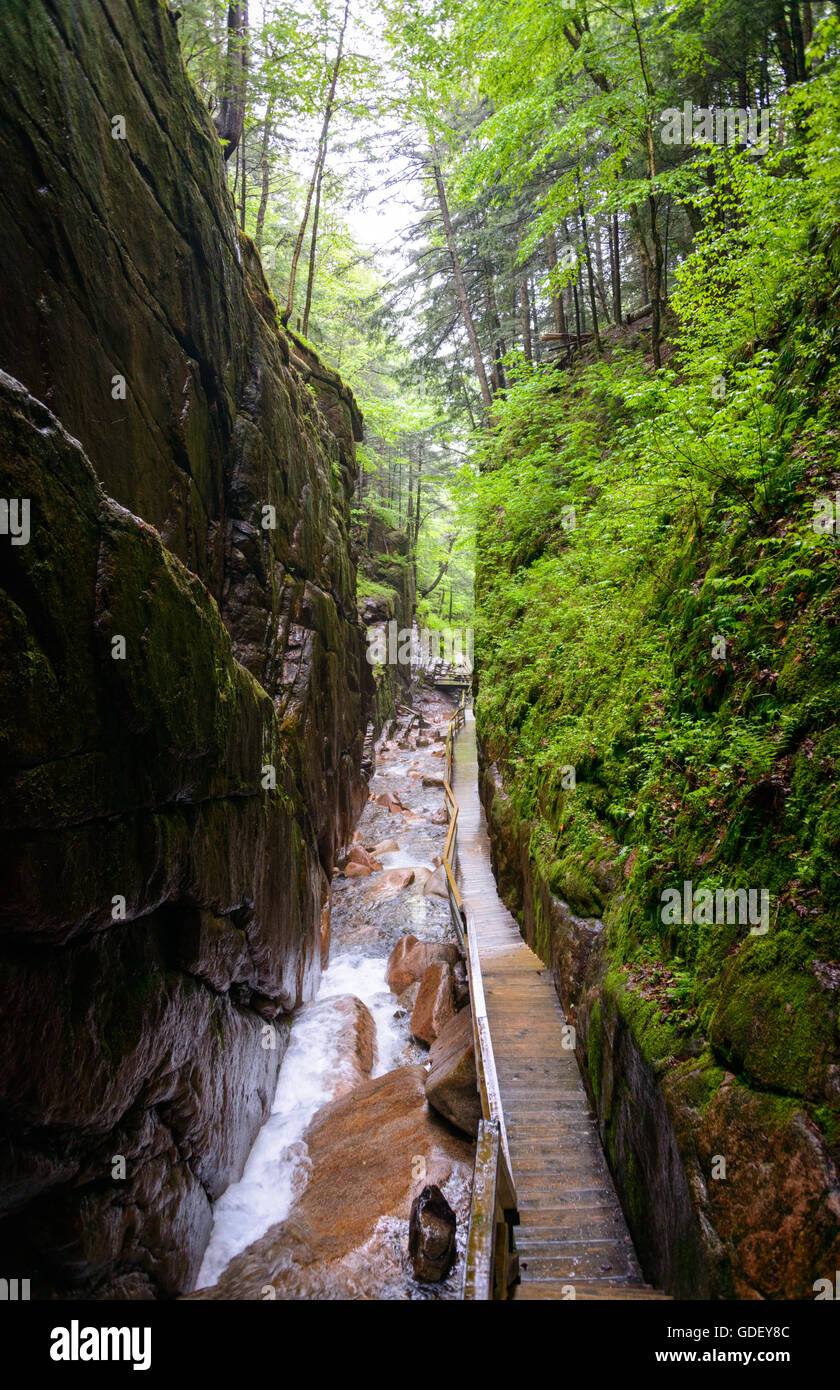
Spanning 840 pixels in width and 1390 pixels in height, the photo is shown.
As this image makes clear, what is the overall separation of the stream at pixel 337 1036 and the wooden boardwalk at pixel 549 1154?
1.14 meters

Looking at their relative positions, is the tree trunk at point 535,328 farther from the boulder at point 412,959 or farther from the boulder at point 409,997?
the boulder at point 409,997

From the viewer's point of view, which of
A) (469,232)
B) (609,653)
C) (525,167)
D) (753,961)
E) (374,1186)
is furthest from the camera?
(469,232)

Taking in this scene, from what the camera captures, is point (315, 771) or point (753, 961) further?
point (315, 771)

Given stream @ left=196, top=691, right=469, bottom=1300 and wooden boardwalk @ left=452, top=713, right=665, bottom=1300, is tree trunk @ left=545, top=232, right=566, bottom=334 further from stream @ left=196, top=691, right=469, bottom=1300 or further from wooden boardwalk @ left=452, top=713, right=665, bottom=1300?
wooden boardwalk @ left=452, top=713, right=665, bottom=1300

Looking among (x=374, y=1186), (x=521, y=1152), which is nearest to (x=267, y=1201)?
(x=374, y=1186)

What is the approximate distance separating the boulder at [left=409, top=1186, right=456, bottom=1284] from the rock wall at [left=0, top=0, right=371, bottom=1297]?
2251mm

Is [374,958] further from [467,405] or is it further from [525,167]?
[467,405]

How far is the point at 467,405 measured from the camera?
74.8 feet

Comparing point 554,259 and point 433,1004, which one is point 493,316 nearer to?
point 554,259

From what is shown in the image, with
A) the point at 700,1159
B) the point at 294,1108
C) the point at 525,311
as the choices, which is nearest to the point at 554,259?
the point at 525,311

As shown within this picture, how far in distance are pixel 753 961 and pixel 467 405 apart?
23.3 metres

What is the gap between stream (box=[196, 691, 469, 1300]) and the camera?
20.0 feet

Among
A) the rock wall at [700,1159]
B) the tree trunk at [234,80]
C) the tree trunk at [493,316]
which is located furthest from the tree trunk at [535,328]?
the rock wall at [700,1159]

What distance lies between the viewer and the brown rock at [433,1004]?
31.1 feet
